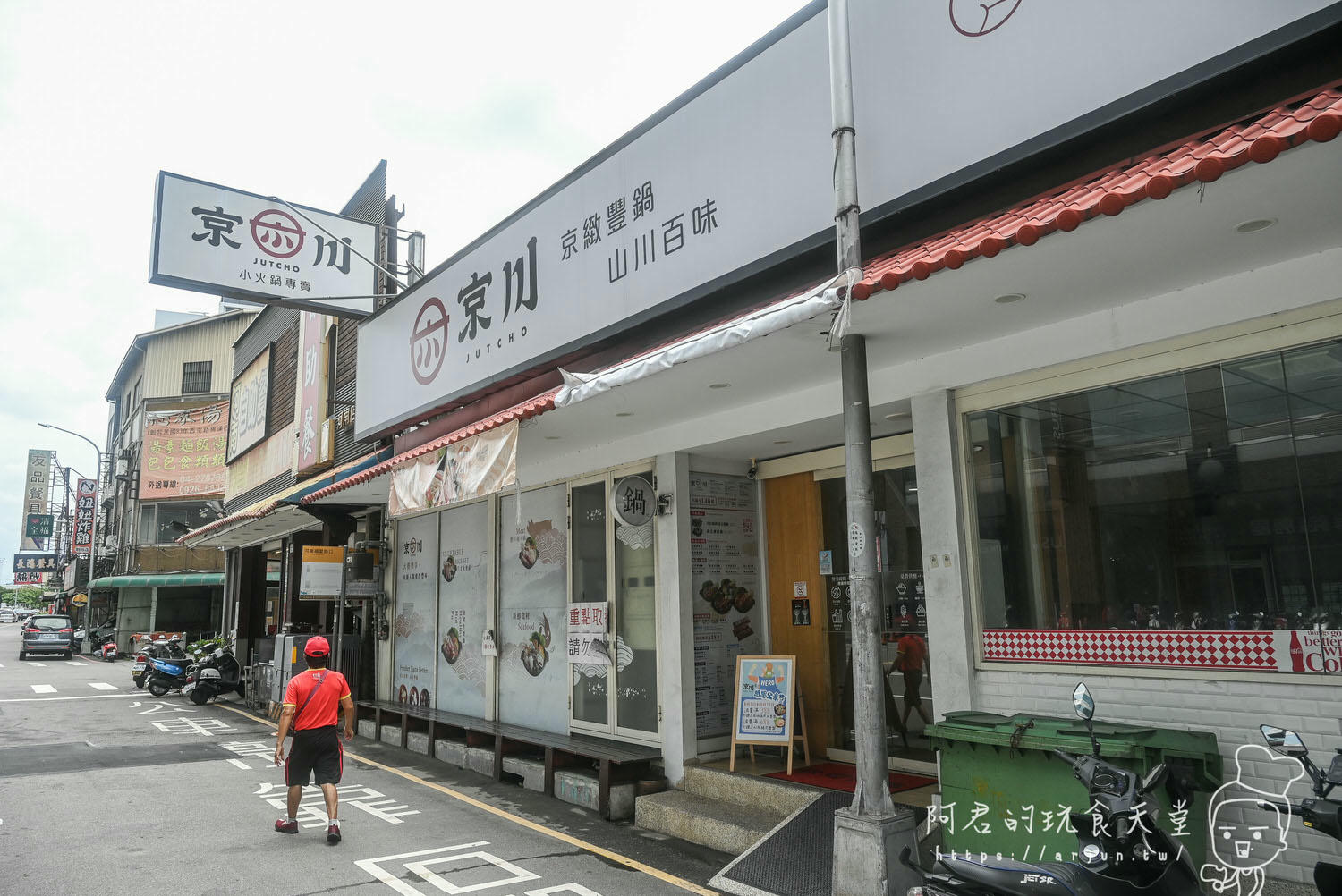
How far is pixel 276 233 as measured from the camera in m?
12.1

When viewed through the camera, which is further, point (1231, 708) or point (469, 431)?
point (469, 431)

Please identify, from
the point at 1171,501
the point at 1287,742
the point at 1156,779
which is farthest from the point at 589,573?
the point at 1287,742

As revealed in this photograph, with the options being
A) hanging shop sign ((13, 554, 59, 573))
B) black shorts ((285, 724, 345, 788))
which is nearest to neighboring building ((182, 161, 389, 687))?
black shorts ((285, 724, 345, 788))

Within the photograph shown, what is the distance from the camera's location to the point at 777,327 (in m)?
5.22

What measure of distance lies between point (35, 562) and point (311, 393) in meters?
75.8

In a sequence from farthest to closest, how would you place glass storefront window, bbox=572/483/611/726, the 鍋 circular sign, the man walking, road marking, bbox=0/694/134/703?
road marking, bbox=0/694/134/703, glass storefront window, bbox=572/483/611/726, the 鍋 circular sign, the man walking

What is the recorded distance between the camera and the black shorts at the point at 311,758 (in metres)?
7.50

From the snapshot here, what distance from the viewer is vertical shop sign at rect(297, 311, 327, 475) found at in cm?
1759

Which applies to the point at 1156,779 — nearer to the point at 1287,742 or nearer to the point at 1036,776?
the point at 1287,742

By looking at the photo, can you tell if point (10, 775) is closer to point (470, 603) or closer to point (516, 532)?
point (470, 603)

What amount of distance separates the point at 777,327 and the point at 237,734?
12.2 m

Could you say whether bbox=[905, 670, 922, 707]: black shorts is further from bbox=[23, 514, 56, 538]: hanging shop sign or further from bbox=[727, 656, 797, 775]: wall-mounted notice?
bbox=[23, 514, 56, 538]: hanging shop sign

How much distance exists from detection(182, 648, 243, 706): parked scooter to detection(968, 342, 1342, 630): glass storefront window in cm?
1673

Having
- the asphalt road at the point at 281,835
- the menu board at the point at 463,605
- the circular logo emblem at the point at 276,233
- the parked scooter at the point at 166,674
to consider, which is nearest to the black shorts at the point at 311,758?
the asphalt road at the point at 281,835
